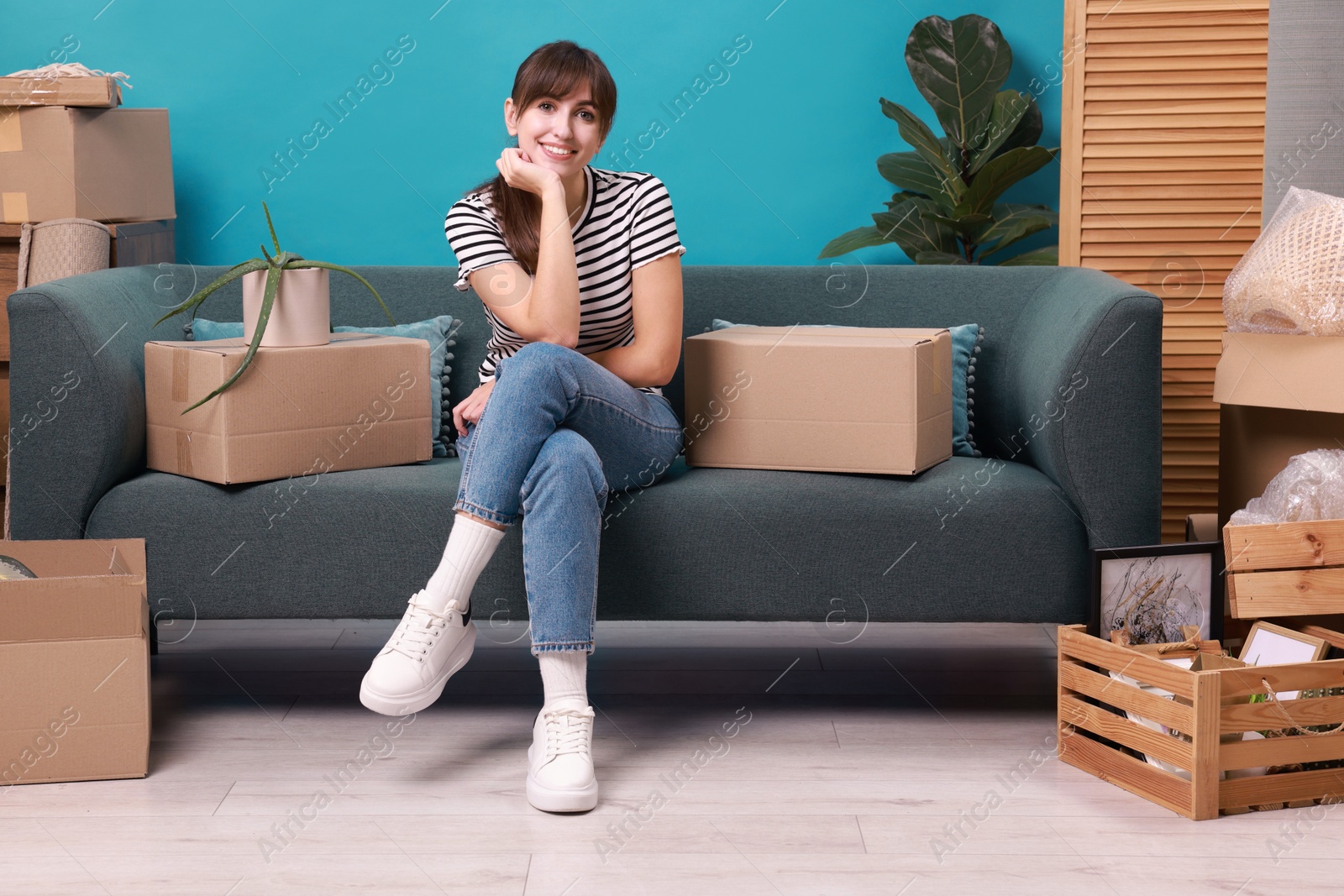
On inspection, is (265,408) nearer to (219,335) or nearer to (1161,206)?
(219,335)

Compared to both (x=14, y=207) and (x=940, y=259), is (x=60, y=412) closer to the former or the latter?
(x=14, y=207)

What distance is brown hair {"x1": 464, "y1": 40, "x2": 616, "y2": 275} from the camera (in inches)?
74.3

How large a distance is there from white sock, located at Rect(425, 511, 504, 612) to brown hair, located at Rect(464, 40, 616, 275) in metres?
0.46

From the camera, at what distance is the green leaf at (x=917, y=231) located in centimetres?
286

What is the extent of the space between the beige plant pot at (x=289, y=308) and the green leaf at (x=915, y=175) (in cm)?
142

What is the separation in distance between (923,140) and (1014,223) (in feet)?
0.91

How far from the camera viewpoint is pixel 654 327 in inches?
75.7

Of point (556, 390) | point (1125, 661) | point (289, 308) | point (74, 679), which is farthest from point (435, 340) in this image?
point (1125, 661)

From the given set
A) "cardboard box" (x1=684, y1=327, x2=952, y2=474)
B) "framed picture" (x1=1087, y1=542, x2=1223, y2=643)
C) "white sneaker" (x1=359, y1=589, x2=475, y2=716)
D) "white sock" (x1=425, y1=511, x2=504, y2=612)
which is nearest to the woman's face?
"cardboard box" (x1=684, y1=327, x2=952, y2=474)

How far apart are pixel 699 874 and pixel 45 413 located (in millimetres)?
1181

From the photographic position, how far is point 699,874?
146 centimetres

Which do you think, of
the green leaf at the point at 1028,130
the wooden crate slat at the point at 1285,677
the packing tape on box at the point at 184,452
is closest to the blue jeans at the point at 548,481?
the packing tape on box at the point at 184,452

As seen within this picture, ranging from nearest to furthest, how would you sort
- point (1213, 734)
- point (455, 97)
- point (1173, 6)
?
1. point (1213, 734)
2. point (1173, 6)
3. point (455, 97)

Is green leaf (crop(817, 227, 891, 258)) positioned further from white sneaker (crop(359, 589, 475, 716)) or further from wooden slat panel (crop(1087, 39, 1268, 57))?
white sneaker (crop(359, 589, 475, 716))
